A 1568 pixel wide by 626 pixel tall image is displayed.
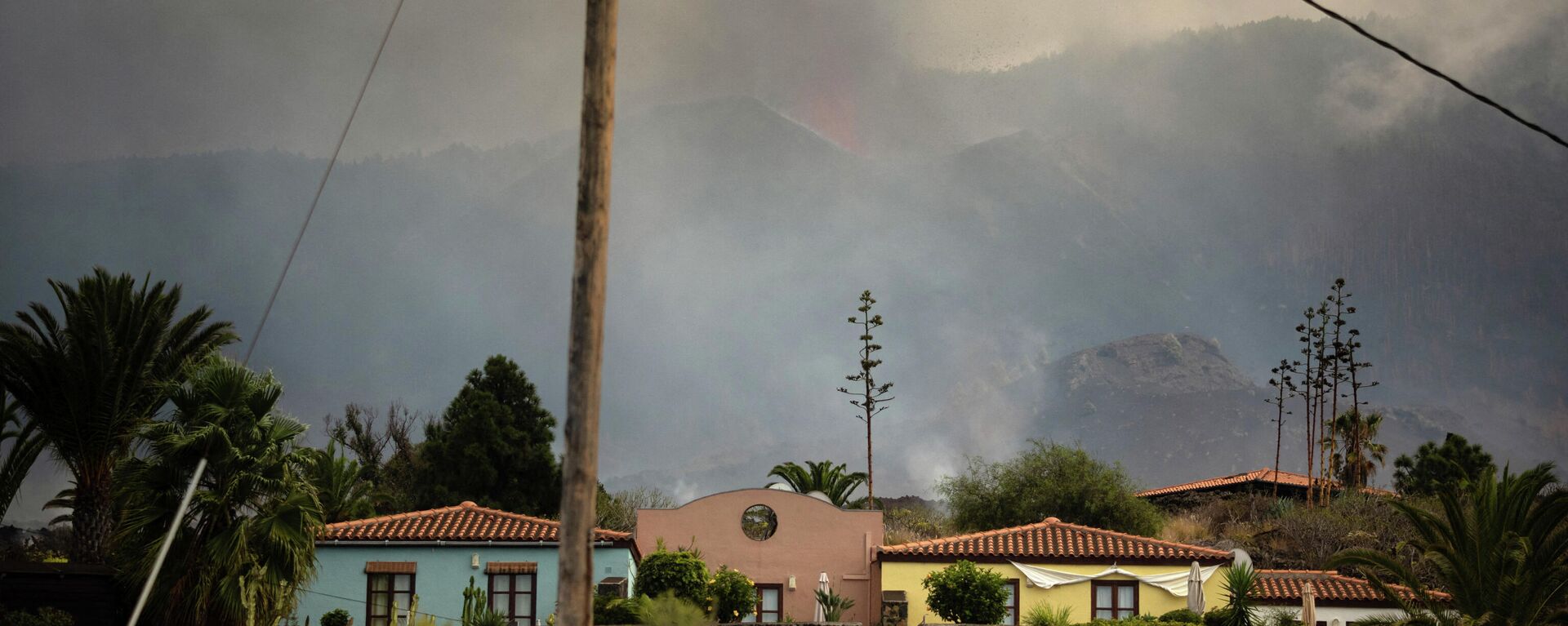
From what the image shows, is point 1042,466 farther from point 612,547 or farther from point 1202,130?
point 1202,130

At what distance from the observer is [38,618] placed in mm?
22734

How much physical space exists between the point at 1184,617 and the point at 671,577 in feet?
36.9

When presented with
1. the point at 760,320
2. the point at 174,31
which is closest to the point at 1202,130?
the point at 760,320

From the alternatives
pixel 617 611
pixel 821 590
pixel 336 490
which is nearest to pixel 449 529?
pixel 617 611

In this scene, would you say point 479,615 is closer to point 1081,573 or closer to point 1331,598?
point 1081,573

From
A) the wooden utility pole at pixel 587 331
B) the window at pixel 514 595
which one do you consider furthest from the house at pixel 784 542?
the wooden utility pole at pixel 587 331

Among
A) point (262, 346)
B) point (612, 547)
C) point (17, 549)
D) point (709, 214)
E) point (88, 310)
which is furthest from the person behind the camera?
point (709, 214)

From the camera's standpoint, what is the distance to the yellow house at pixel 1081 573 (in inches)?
1346

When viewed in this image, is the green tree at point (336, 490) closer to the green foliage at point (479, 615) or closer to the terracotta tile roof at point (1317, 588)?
the green foliage at point (479, 615)

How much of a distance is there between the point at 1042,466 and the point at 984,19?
488 feet

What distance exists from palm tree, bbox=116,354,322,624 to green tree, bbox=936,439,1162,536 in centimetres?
3857

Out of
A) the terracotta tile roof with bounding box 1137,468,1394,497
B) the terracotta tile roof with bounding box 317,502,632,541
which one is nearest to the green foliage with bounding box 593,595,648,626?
the terracotta tile roof with bounding box 317,502,632,541

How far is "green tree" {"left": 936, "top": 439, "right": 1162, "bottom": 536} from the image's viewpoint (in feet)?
182

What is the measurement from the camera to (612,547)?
3272 centimetres
